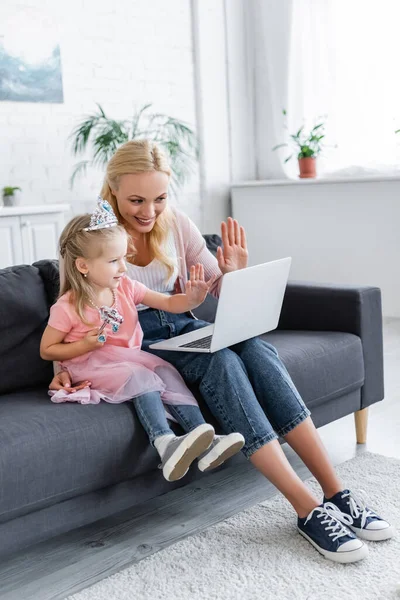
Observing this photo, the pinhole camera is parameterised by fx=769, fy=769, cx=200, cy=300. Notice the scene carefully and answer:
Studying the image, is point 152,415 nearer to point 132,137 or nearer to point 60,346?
point 60,346

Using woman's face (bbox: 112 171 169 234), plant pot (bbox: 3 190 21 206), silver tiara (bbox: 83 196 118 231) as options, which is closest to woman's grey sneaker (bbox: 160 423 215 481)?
silver tiara (bbox: 83 196 118 231)

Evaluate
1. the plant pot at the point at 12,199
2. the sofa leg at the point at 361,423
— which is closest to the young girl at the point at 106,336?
the sofa leg at the point at 361,423

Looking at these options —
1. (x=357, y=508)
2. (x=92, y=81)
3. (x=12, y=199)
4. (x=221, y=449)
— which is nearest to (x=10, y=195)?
(x=12, y=199)

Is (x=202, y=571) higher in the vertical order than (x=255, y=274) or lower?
lower

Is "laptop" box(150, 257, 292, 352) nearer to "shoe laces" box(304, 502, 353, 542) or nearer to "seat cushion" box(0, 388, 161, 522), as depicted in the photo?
"seat cushion" box(0, 388, 161, 522)

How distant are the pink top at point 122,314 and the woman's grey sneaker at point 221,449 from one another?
40 cm

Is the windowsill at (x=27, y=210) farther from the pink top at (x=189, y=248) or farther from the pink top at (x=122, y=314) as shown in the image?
the pink top at (x=122, y=314)

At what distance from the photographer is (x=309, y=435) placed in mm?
1979

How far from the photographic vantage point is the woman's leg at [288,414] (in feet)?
6.44

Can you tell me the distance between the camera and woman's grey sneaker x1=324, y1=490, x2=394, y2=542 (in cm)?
188

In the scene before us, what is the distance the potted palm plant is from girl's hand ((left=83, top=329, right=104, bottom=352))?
2.69 metres

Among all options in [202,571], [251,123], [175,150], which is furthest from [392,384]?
[251,123]

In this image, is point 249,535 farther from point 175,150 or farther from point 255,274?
point 175,150

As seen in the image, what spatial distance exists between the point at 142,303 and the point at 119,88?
309cm
